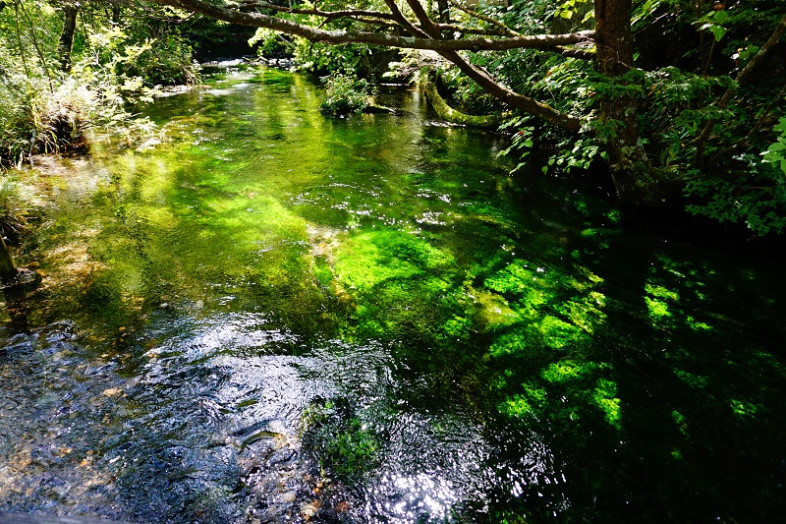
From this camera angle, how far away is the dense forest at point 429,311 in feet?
7.39

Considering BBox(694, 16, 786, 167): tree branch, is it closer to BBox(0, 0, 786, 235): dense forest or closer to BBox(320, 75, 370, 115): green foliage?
BBox(0, 0, 786, 235): dense forest

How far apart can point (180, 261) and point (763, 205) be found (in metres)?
6.08

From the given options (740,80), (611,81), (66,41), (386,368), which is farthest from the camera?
(66,41)

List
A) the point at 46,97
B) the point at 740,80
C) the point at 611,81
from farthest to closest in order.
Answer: the point at 46,97, the point at 740,80, the point at 611,81

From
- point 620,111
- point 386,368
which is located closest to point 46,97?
point 386,368

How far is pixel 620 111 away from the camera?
3.98 meters

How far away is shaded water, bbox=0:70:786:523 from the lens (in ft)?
7.25

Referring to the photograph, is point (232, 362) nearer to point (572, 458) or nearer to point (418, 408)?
point (418, 408)

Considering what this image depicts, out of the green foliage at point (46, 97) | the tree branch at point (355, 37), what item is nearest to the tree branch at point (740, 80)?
→ the tree branch at point (355, 37)

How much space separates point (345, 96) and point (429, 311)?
29.2ft

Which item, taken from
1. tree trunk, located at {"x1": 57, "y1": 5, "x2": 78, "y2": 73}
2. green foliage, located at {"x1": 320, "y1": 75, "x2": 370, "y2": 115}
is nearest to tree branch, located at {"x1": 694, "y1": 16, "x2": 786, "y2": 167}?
green foliage, located at {"x1": 320, "y1": 75, "x2": 370, "y2": 115}

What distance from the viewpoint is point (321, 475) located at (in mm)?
2287

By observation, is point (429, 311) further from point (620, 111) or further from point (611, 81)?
point (620, 111)

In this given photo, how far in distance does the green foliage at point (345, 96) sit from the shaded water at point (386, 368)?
6.27 meters
